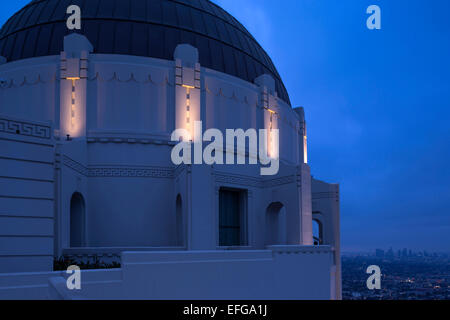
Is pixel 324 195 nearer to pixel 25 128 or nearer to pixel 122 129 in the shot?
pixel 122 129

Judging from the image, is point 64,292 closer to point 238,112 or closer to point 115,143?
point 115,143

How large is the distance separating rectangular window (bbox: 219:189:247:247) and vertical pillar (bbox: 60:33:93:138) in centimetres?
696

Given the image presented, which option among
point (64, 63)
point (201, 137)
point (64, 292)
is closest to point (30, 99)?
point (64, 63)

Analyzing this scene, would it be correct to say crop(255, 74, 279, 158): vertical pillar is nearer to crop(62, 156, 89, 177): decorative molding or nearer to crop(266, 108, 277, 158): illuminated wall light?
crop(266, 108, 277, 158): illuminated wall light

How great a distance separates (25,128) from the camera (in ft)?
30.6

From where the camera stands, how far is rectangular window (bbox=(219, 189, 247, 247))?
58.6 ft

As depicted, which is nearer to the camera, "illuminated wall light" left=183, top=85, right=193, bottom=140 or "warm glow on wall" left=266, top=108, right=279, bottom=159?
"illuminated wall light" left=183, top=85, right=193, bottom=140

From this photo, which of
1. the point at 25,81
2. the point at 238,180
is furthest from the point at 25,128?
the point at 25,81

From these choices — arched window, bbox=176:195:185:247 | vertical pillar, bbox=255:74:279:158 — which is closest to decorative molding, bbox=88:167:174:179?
arched window, bbox=176:195:185:247

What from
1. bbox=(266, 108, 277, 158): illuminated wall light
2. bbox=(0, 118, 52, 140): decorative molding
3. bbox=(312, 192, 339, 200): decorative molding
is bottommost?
bbox=(312, 192, 339, 200): decorative molding

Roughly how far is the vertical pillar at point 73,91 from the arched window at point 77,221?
294cm

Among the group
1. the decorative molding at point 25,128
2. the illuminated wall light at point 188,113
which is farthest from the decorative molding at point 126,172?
the decorative molding at point 25,128

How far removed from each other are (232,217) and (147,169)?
179 inches
